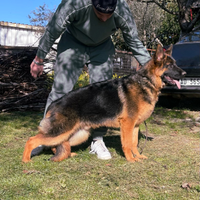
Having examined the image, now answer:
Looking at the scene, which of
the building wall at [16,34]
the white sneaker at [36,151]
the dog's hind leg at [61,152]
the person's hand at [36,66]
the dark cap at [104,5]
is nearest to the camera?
the dark cap at [104,5]

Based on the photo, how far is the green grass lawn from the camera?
2.59 m

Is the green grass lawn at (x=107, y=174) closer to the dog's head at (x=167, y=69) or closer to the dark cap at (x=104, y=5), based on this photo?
the dog's head at (x=167, y=69)

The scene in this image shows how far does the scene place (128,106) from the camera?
12.0ft

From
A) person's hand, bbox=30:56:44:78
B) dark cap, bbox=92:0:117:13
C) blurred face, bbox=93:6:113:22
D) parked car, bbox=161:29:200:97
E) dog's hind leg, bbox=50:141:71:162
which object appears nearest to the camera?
dark cap, bbox=92:0:117:13

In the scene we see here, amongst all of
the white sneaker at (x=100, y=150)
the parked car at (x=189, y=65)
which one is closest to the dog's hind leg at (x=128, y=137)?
the white sneaker at (x=100, y=150)

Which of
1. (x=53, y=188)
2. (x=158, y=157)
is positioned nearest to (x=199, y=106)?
(x=158, y=157)

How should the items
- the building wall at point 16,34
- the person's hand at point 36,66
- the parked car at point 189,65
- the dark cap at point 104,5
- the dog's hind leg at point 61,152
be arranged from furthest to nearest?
the building wall at point 16,34 → the parked car at point 189,65 → the person's hand at point 36,66 → the dog's hind leg at point 61,152 → the dark cap at point 104,5

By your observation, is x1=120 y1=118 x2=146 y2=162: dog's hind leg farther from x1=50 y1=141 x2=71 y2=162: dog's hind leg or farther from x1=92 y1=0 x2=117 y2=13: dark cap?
x1=92 y1=0 x2=117 y2=13: dark cap

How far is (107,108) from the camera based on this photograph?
367cm

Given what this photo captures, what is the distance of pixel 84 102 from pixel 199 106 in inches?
243

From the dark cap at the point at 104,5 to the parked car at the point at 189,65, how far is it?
14.3ft

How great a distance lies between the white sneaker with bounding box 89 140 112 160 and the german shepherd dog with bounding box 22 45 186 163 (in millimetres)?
315

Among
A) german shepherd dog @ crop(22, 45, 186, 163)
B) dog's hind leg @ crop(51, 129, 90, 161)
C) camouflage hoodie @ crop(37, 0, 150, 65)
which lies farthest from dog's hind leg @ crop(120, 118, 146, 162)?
camouflage hoodie @ crop(37, 0, 150, 65)

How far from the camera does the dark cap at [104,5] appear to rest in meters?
3.34
